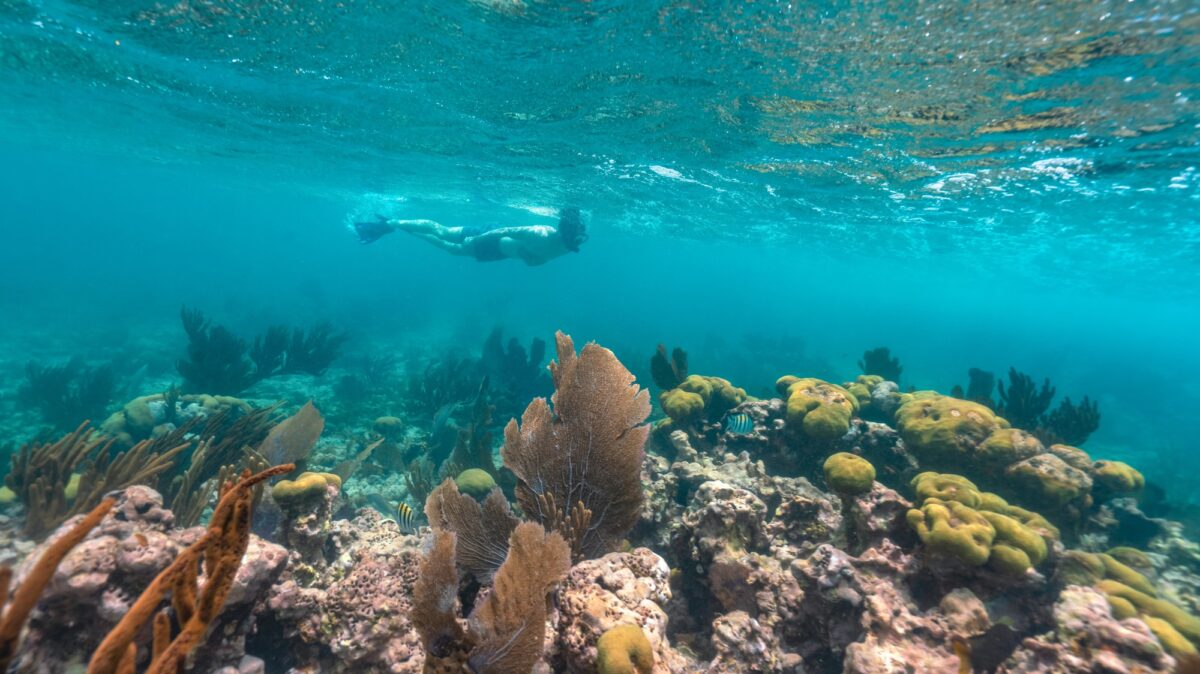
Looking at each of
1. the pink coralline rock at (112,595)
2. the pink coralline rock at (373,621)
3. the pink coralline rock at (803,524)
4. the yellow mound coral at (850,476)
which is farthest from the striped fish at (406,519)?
the yellow mound coral at (850,476)

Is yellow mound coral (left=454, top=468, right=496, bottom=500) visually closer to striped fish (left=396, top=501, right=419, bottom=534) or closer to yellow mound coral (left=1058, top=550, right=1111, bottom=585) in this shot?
striped fish (left=396, top=501, right=419, bottom=534)

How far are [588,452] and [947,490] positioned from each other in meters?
3.67

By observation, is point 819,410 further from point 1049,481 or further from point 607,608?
point 607,608

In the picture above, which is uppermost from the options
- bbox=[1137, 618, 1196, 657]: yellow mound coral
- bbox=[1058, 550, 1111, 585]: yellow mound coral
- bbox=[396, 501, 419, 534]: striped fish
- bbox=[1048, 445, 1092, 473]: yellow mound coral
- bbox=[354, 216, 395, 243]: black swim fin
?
bbox=[1048, 445, 1092, 473]: yellow mound coral

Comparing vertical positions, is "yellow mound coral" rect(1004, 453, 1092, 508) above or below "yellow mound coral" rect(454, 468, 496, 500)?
above

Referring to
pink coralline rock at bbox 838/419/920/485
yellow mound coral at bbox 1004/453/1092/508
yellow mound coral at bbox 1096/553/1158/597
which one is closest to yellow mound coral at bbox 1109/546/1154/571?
yellow mound coral at bbox 1004/453/1092/508

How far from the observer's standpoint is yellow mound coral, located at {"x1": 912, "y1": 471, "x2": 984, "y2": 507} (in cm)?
476

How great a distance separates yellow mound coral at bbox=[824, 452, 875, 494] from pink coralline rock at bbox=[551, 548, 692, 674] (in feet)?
8.13

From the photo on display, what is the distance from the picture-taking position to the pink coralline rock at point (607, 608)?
295 cm

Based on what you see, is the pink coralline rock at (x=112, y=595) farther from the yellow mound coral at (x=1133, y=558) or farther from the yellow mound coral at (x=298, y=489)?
the yellow mound coral at (x=1133, y=558)

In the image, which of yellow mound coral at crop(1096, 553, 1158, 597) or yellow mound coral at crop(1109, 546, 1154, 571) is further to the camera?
yellow mound coral at crop(1109, 546, 1154, 571)

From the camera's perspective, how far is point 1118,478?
21.2ft

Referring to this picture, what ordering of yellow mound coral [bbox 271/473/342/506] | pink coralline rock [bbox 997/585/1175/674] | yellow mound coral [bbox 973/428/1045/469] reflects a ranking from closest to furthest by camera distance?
pink coralline rock [bbox 997/585/1175/674] → yellow mound coral [bbox 271/473/342/506] → yellow mound coral [bbox 973/428/1045/469]

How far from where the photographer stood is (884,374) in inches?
518
